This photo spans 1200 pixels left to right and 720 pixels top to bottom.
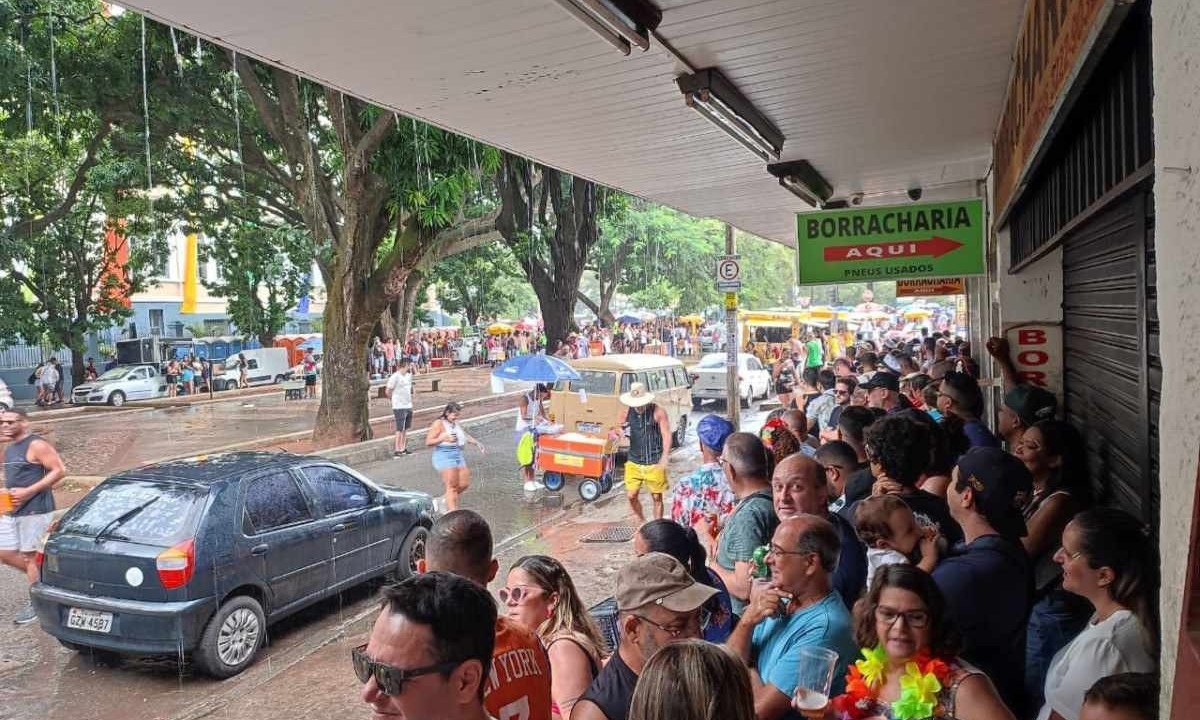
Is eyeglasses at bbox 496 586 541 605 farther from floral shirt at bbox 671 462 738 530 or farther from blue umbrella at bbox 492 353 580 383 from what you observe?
blue umbrella at bbox 492 353 580 383

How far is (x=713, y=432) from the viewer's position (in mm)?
5348

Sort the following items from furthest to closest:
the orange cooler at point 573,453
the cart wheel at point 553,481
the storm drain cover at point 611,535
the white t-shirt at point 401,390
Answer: the white t-shirt at point 401,390 < the cart wheel at point 553,481 < the orange cooler at point 573,453 < the storm drain cover at point 611,535

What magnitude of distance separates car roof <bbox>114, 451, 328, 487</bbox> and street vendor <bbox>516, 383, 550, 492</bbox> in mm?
5293

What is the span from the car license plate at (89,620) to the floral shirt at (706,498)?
152 inches

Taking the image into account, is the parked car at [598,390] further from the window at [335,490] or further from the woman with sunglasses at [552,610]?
the woman with sunglasses at [552,610]

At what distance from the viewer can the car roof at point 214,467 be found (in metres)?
6.21

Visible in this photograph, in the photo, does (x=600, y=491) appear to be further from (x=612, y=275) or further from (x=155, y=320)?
(x=612, y=275)

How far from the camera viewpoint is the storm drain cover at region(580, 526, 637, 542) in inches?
373

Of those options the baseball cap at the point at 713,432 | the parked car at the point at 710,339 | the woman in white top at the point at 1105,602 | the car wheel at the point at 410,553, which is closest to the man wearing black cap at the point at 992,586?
the woman in white top at the point at 1105,602

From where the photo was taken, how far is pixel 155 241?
19.6 m

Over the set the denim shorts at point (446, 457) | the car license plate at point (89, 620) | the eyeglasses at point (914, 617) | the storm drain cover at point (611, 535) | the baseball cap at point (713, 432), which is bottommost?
the storm drain cover at point (611, 535)

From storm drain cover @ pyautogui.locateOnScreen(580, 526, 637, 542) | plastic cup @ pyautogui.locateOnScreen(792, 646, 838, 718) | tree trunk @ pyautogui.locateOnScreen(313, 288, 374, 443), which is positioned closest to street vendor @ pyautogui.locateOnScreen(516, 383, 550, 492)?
storm drain cover @ pyautogui.locateOnScreen(580, 526, 637, 542)

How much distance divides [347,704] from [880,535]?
13.0 ft

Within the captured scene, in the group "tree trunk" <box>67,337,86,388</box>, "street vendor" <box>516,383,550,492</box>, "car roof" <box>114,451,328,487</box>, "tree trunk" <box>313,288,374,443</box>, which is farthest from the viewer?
"tree trunk" <box>67,337,86,388</box>
